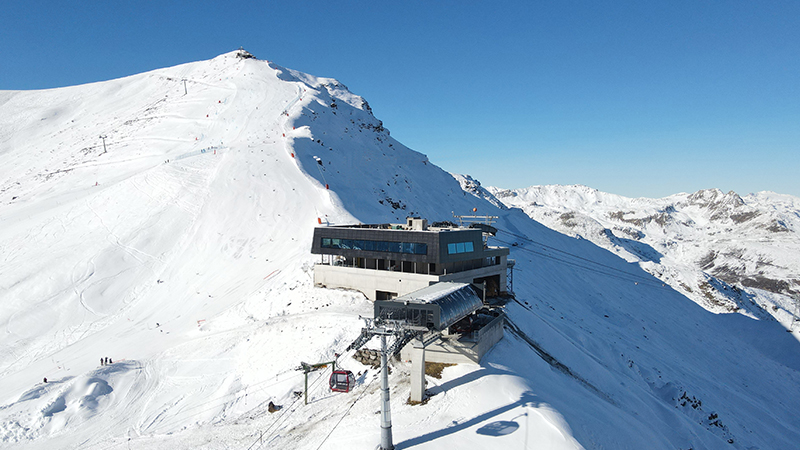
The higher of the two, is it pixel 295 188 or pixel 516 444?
pixel 295 188

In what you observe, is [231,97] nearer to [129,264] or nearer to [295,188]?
[295,188]

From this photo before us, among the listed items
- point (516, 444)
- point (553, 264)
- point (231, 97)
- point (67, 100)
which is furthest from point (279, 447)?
point (67, 100)

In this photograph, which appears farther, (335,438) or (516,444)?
(335,438)

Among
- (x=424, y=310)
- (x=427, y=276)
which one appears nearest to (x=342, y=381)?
(x=424, y=310)

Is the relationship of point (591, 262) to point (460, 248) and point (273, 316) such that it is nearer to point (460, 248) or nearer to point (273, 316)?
point (460, 248)

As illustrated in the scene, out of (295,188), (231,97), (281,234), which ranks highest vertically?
(231,97)

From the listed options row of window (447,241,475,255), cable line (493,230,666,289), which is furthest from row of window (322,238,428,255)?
cable line (493,230,666,289)
